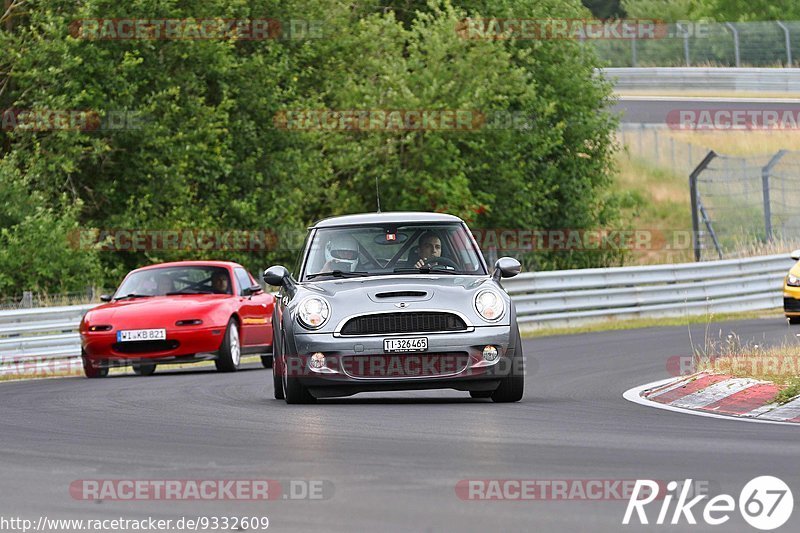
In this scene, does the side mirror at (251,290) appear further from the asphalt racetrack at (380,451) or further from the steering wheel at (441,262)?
the steering wheel at (441,262)

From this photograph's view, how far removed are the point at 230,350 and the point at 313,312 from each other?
676cm

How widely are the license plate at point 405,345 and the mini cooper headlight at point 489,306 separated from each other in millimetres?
549

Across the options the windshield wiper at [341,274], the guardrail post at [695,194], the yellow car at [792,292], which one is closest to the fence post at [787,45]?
the guardrail post at [695,194]

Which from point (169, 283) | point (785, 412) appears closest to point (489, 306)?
point (785, 412)

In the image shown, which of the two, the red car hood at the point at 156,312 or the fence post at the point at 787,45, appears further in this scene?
the fence post at the point at 787,45

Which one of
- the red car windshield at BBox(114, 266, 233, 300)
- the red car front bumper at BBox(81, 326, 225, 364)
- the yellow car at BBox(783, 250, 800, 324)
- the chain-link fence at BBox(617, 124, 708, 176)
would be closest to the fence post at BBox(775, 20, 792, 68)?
the chain-link fence at BBox(617, 124, 708, 176)

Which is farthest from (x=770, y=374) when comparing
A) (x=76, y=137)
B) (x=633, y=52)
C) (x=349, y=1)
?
(x=633, y=52)

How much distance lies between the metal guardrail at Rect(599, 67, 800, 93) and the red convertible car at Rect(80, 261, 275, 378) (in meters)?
29.5

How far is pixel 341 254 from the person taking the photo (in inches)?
550

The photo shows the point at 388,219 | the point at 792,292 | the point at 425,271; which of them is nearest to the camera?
the point at 425,271

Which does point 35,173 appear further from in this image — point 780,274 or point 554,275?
point 780,274

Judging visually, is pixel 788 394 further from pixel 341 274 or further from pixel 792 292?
pixel 792 292

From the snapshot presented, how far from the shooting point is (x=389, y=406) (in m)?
12.9

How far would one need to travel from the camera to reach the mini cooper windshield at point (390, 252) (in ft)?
45.4
